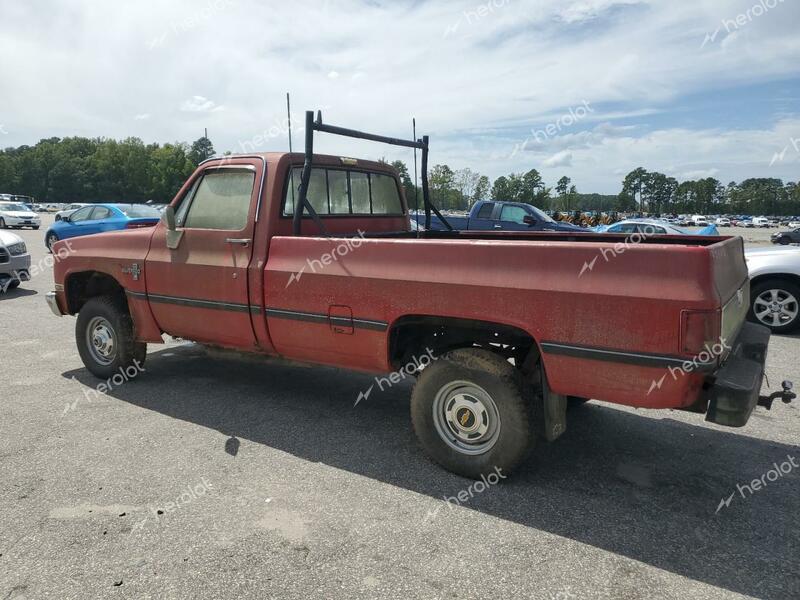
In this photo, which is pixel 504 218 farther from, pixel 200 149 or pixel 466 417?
pixel 200 149

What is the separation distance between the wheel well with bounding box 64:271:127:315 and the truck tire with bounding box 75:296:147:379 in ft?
0.75

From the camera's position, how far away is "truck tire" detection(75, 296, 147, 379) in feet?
17.3

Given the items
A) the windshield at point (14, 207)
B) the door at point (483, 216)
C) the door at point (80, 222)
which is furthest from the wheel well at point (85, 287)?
the windshield at point (14, 207)

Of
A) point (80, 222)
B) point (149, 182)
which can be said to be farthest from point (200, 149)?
point (80, 222)

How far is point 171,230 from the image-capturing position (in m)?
4.73

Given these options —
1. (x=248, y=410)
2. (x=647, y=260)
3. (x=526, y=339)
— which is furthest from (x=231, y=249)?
(x=647, y=260)

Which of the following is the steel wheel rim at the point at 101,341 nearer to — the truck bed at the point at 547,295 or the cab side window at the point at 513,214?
the truck bed at the point at 547,295

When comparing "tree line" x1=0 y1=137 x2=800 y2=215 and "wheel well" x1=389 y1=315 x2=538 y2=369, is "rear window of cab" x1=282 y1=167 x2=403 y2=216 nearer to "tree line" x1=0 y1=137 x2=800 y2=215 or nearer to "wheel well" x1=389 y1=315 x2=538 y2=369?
"wheel well" x1=389 y1=315 x2=538 y2=369

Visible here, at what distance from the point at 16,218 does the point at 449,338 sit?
113 feet

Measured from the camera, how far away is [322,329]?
4.00m

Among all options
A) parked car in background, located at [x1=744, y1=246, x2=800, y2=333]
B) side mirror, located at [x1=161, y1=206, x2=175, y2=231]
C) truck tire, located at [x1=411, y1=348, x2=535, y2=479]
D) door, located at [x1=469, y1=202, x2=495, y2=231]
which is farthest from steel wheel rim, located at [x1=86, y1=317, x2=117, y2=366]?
door, located at [x1=469, y1=202, x2=495, y2=231]

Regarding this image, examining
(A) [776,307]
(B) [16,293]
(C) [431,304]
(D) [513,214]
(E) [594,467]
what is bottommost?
(E) [594,467]

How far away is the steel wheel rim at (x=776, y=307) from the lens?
761cm

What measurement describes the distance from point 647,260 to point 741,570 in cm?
152
